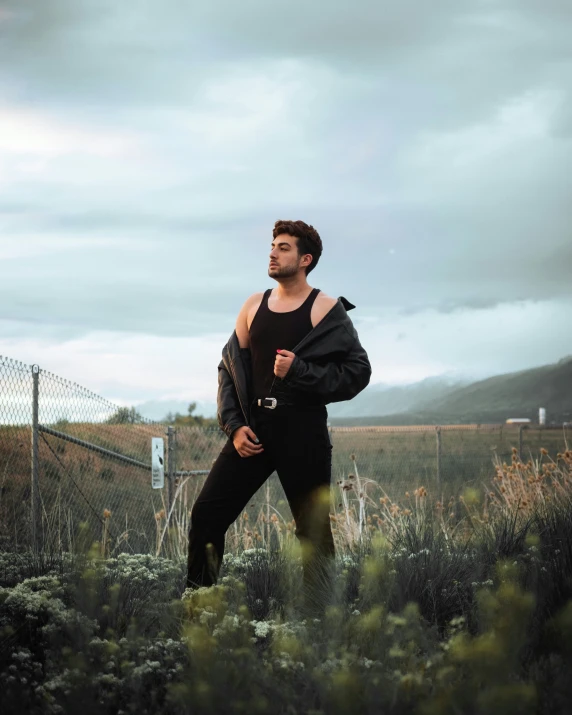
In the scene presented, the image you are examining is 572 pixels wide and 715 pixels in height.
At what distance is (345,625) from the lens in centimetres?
361

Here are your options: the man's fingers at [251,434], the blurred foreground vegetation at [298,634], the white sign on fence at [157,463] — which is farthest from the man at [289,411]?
the white sign on fence at [157,463]

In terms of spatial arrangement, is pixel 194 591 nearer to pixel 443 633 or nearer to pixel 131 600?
pixel 131 600

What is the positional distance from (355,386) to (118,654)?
6.10ft

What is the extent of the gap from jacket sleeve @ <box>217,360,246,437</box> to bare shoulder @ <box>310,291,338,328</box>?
588 mm

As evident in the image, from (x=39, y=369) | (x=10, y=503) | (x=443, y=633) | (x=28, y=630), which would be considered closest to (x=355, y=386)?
(x=443, y=633)

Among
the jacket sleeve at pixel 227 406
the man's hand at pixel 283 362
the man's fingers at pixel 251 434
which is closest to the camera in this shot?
the man's hand at pixel 283 362

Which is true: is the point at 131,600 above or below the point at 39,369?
below

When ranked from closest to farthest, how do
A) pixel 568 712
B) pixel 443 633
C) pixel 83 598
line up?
pixel 568 712
pixel 83 598
pixel 443 633

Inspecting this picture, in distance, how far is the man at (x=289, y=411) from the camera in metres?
4.45

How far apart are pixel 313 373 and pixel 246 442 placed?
19.1 inches

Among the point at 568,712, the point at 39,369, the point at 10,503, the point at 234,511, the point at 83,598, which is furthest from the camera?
the point at 10,503

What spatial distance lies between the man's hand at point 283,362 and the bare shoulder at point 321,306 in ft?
1.08

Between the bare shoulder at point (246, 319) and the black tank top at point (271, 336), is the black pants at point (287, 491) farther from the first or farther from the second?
the bare shoulder at point (246, 319)

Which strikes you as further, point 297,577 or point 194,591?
point 297,577
